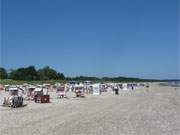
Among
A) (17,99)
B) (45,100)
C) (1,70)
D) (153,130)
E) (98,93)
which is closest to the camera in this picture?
(153,130)

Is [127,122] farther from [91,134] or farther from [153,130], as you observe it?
[91,134]

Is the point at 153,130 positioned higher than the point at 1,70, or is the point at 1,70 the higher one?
the point at 1,70

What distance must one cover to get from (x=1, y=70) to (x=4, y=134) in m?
113

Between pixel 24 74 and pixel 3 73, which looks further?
pixel 24 74

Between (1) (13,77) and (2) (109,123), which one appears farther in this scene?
(1) (13,77)

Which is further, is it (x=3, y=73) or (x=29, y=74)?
(x=29, y=74)

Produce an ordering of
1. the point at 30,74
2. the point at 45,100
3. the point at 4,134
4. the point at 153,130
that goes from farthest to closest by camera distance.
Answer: the point at 30,74 < the point at 45,100 < the point at 153,130 < the point at 4,134

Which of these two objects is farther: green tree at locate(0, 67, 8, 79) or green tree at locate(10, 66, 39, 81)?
green tree at locate(10, 66, 39, 81)

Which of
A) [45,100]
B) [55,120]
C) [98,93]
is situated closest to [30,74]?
[98,93]

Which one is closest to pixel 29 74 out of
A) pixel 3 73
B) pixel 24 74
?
pixel 24 74

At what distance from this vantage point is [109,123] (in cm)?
1908

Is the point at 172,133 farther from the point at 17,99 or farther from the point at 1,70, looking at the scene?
the point at 1,70

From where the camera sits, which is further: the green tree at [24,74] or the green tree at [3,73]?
the green tree at [24,74]

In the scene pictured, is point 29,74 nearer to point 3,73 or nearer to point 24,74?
point 24,74
